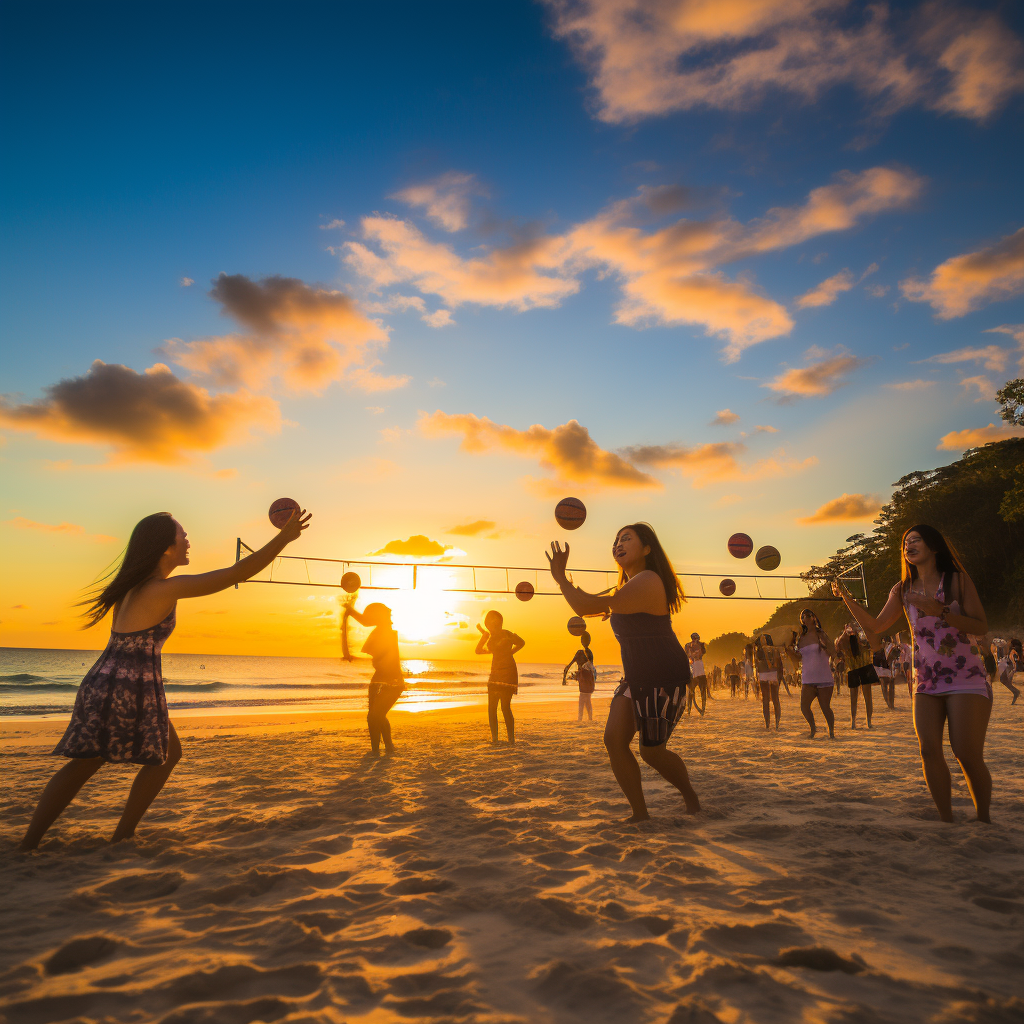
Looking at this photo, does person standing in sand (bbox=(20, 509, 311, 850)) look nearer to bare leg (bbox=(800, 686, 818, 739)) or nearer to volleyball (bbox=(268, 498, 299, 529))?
bare leg (bbox=(800, 686, 818, 739))

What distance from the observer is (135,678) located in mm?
3527

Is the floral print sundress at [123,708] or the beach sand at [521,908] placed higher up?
the floral print sundress at [123,708]

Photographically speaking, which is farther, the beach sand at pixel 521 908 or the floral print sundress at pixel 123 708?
the floral print sundress at pixel 123 708

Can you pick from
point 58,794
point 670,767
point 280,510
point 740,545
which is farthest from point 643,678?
point 740,545

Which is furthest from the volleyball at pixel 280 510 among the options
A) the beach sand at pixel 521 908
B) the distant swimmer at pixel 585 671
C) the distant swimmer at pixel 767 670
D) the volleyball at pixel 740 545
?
the volleyball at pixel 740 545

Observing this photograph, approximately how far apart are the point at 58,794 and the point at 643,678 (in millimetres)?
3397

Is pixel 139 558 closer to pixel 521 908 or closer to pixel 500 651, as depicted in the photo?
pixel 521 908

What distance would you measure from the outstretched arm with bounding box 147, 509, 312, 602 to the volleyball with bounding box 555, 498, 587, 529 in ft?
24.7

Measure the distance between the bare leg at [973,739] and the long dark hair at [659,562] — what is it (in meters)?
1.76

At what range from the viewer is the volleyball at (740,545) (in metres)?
16.0

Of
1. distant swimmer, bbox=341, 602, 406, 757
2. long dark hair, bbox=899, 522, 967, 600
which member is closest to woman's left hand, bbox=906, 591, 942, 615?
long dark hair, bbox=899, 522, 967, 600

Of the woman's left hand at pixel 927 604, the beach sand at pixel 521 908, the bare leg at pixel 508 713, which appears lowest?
the bare leg at pixel 508 713

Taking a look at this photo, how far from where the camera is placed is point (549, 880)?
2.89 m

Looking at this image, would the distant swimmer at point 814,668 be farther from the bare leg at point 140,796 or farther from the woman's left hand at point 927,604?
the bare leg at point 140,796
